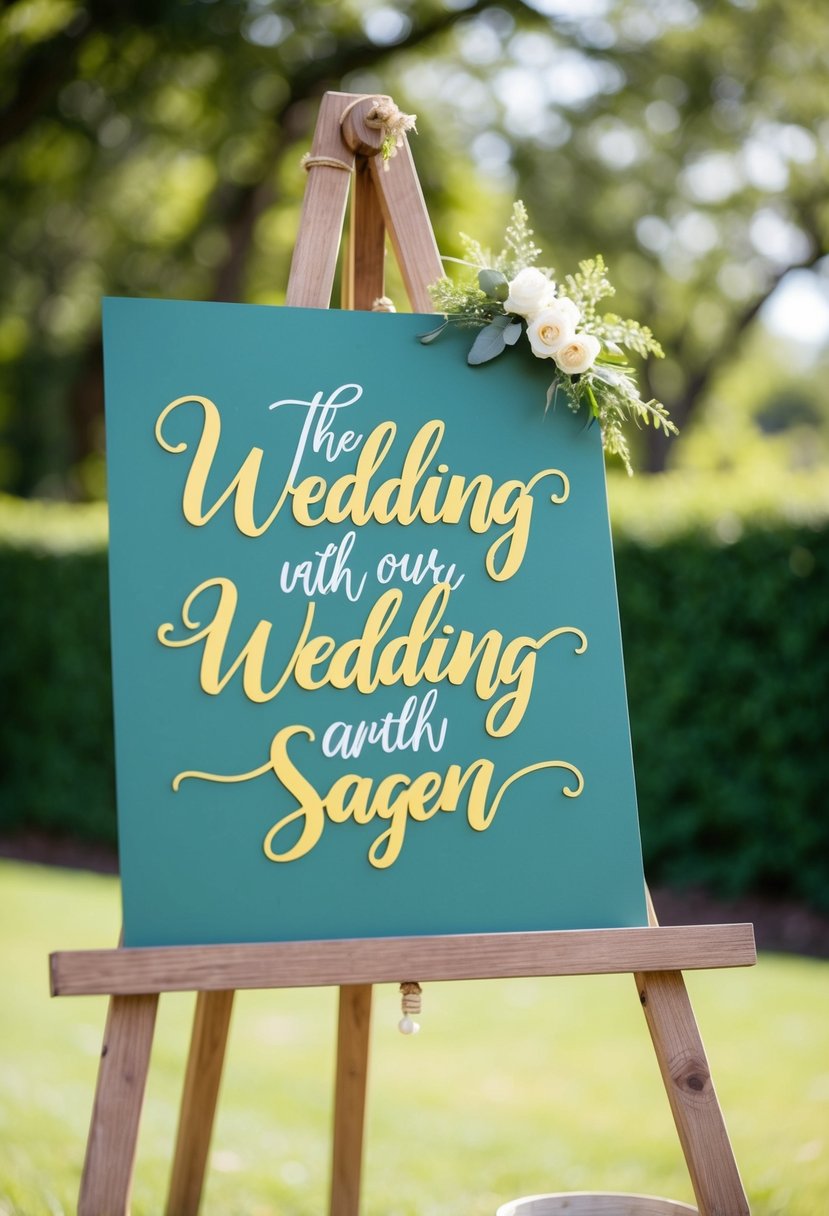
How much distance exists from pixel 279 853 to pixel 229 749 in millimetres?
161

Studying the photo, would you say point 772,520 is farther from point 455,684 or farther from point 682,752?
point 455,684

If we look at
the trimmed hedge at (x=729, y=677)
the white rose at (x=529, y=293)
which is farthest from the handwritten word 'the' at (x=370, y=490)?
the trimmed hedge at (x=729, y=677)

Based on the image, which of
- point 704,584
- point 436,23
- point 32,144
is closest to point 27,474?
point 32,144

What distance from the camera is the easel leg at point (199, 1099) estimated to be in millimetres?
2066

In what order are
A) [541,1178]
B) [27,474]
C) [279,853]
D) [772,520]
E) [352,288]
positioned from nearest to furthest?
[279,853]
[352,288]
[541,1178]
[772,520]
[27,474]

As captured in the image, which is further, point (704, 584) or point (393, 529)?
point (704, 584)

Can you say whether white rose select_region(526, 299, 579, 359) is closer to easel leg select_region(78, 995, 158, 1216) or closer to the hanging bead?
the hanging bead

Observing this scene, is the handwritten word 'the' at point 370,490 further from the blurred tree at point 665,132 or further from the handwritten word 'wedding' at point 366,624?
the blurred tree at point 665,132

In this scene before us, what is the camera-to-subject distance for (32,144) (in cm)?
944

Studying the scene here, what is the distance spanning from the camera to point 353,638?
169 cm

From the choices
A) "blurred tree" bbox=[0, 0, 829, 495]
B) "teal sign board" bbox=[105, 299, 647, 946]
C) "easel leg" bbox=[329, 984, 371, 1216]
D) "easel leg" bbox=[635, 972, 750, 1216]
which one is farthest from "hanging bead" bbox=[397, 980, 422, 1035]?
"blurred tree" bbox=[0, 0, 829, 495]

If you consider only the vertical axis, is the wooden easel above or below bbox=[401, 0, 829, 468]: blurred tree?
below

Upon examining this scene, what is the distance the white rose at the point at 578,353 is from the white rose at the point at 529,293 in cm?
8

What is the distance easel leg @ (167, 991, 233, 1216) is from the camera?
6.78 feet
